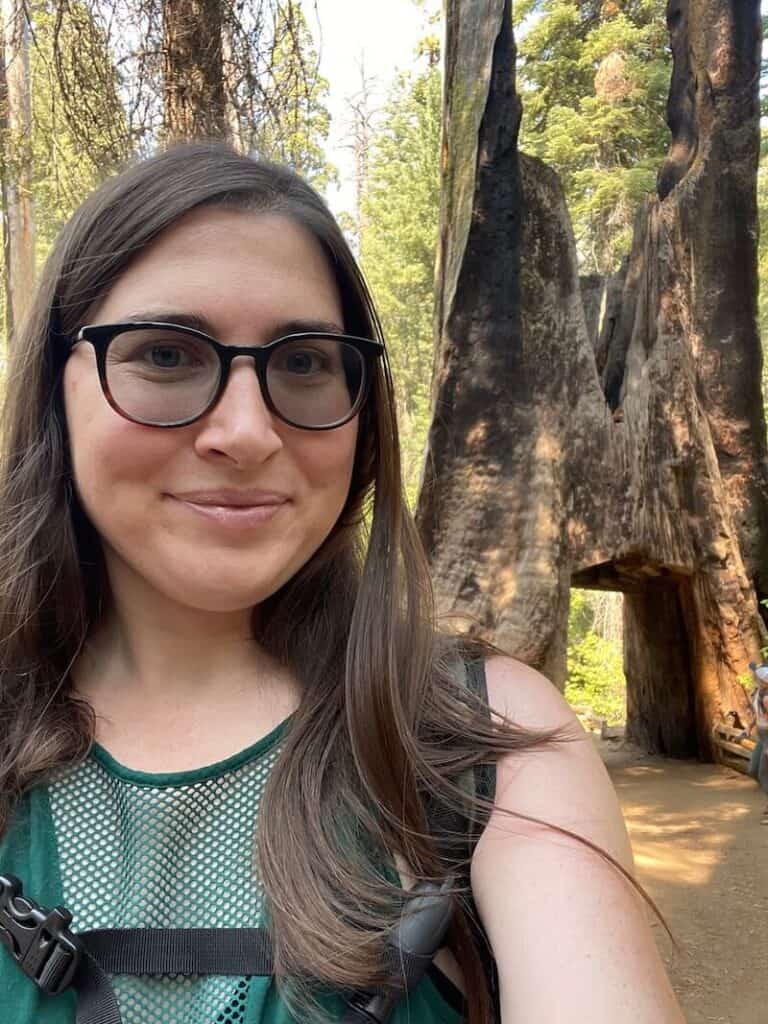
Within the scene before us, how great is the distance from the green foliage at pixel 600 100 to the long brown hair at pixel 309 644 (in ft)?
49.0

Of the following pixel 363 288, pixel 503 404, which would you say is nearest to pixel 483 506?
pixel 503 404

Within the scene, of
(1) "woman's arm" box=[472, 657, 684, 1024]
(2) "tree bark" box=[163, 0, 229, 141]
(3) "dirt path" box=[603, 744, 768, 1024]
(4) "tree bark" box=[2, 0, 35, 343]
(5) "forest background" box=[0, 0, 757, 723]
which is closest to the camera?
(1) "woman's arm" box=[472, 657, 684, 1024]

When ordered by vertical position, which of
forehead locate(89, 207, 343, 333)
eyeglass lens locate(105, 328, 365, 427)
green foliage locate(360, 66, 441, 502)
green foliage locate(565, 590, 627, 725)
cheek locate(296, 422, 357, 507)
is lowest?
green foliage locate(565, 590, 627, 725)

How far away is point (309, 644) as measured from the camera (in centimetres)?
125

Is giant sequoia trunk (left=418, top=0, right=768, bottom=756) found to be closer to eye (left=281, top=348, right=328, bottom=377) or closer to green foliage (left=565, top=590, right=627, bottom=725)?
eye (left=281, top=348, right=328, bottom=377)

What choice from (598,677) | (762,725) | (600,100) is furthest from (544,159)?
(762,725)

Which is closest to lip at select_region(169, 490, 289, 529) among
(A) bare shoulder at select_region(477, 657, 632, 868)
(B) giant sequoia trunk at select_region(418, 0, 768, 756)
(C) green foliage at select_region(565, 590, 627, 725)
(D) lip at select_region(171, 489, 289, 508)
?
(D) lip at select_region(171, 489, 289, 508)

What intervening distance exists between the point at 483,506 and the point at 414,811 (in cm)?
492

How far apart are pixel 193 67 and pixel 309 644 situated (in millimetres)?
2858

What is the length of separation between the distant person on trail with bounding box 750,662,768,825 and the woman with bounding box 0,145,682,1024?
6.14 metres

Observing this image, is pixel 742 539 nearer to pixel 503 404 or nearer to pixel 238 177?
pixel 503 404

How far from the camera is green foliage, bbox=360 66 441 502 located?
55.1ft

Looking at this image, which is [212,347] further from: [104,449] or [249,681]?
[249,681]

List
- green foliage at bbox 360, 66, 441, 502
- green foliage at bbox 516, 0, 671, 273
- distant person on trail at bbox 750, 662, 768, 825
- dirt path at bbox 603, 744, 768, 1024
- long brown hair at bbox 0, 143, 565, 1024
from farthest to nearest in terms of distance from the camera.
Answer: green foliage at bbox 360, 66, 441, 502 → green foliage at bbox 516, 0, 671, 273 → distant person on trail at bbox 750, 662, 768, 825 → dirt path at bbox 603, 744, 768, 1024 → long brown hair at bbox 0, 143, 565, 1024
